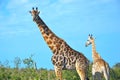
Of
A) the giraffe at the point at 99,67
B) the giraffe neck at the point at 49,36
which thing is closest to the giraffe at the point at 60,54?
the giraffe neck at the point at 49,36

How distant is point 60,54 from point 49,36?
25.1 inches

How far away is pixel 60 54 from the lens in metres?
10.1

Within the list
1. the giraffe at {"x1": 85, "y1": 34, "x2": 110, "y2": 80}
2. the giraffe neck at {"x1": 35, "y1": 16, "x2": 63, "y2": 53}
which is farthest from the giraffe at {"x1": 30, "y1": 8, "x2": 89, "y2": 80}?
the giraffe at {"x1": 85, "y1": 34, "x2": 110, "y2": 80}

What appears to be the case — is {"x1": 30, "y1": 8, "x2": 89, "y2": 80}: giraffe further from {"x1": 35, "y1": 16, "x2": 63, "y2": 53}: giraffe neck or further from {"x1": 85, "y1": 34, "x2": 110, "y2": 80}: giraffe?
{"x1": 85, "y1": 34, "x2": 110, "y2": 80}: giraffe

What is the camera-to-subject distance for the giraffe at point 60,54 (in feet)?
32.4

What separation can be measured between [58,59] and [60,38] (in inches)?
29.0

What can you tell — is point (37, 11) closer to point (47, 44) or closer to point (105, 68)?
point (47, 44)

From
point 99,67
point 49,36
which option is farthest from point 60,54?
point 99,67

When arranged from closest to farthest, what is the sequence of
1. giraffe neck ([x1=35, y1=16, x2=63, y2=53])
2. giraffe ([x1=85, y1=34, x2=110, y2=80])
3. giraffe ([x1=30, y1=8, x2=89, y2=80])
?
giraffe ([x1=30, y1=8, x2=89, y2=80])
giraffe neck ([x1=35, y1=16, x2=63, y2=53])
giraffe ([x1=85, y1=34, x2=110, y2=80])

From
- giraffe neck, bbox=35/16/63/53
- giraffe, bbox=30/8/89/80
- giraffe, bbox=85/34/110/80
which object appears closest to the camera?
giraffe, bbox=30/8/89/80

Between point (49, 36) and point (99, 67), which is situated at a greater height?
point (49, 36)

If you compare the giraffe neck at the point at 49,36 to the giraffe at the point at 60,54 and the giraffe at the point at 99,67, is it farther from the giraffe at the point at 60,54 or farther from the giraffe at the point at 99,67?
the giraffe at the point at 99,67

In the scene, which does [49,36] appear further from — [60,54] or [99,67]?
[99,67]

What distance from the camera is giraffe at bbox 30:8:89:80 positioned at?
389 inches
